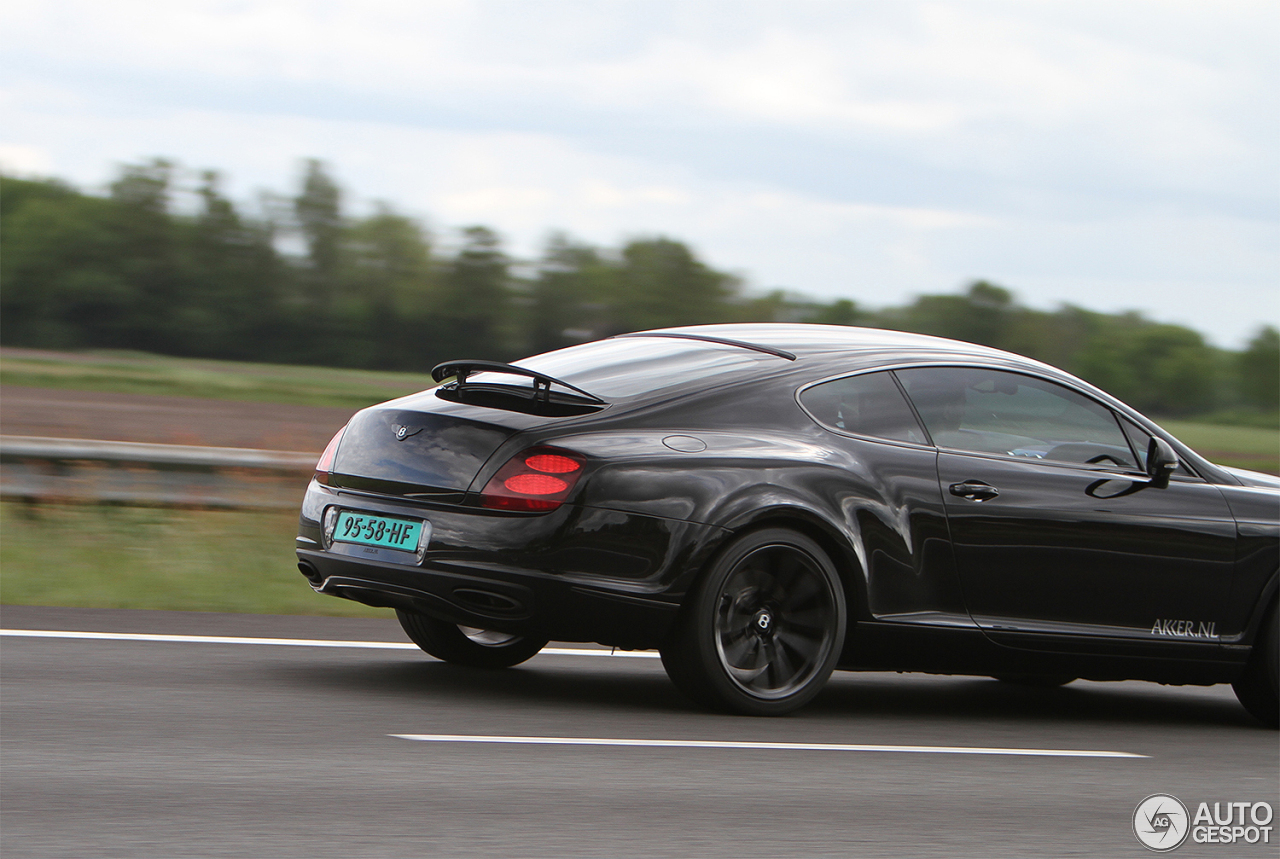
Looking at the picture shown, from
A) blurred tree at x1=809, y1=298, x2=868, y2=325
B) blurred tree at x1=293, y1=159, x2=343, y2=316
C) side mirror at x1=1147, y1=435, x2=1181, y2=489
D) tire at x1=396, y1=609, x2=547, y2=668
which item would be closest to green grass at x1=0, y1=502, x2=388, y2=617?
tire at x1=396, y1=609, x2=547, y2=668

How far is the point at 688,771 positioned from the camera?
499cm

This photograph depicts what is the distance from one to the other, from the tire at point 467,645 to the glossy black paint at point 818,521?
79 cm

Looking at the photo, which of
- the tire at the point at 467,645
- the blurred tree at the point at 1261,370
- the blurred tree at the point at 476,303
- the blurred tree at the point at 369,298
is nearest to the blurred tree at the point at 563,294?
the blurred tree at the point at 369,298

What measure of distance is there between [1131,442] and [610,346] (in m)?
2.35

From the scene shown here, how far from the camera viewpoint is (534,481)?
5.54 meters

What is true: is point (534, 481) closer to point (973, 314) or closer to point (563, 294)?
point (973, 314)

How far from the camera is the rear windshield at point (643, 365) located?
602 cm

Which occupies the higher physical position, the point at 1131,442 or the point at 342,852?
the point at 1131,442

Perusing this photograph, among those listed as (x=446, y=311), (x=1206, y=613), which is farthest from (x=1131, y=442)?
(x=446, y=311)

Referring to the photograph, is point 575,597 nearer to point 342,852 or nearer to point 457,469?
point 457,469

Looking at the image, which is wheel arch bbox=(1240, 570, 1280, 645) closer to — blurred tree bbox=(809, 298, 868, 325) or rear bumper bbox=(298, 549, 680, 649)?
rear bumper bbox=(298, 549, 680, 649)

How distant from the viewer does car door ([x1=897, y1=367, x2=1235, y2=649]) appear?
6227 mm

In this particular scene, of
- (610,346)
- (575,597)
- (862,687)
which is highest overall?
(610,346)

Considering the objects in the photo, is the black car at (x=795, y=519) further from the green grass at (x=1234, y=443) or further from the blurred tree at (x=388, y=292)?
the blurred tree at (x=388, y=292)
